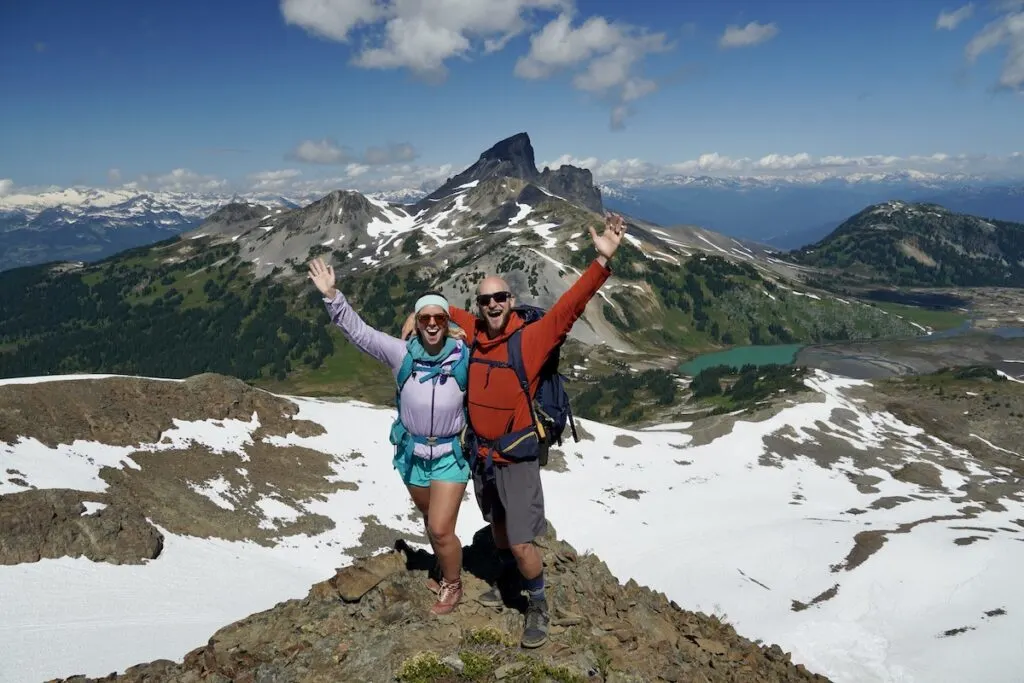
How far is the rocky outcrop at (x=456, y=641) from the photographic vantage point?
9.37 m

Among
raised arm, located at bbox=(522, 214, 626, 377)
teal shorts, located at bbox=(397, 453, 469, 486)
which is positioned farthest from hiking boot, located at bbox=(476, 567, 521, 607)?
raised arm, located at bbox=(522, 214, 626, 377)

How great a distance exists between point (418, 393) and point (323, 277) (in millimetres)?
2466

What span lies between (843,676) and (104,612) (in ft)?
107

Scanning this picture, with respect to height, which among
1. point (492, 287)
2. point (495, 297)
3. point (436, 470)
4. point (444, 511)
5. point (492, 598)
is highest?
point (492, 287)

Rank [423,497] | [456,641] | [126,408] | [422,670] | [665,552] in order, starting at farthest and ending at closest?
[665,552] → [126,408] → [456,641] → [423,497] → [422,670]

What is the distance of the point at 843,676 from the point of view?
87.0ft

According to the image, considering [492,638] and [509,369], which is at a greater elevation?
[509,369]

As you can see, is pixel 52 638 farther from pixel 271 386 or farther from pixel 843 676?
pixel 271 386

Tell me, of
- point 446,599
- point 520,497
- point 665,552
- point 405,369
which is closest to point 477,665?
point 446,599

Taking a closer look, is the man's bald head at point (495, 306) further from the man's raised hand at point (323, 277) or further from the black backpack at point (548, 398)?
the man's raised hand at point (323, 277)

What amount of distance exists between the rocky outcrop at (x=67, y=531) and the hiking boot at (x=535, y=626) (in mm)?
25183

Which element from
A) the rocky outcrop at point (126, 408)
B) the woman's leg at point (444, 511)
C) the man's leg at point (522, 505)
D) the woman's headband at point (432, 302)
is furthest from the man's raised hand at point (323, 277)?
the rocky outcrop at point (126, 408)

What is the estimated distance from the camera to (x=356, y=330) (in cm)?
858

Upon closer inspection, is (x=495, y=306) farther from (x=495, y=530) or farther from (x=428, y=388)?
(x=495, y=530)
